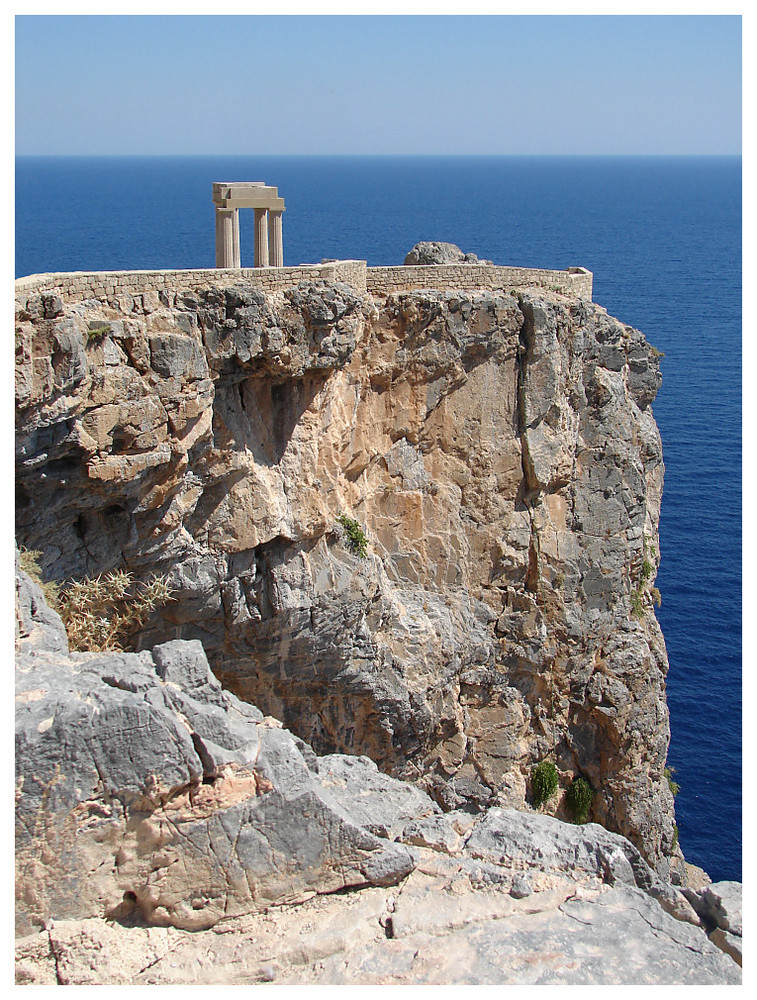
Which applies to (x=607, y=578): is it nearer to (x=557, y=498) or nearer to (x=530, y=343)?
(x=557, y=498)

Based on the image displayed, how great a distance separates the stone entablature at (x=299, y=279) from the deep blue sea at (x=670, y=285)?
19149mm

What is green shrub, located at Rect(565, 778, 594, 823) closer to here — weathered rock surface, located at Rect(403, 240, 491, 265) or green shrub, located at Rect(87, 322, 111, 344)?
weathered rock surface, located at Rect(403, 240, 491, 265)

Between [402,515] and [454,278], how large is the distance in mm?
8155

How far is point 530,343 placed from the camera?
3409cm

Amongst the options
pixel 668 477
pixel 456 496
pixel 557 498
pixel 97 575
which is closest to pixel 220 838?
pixel 97 575

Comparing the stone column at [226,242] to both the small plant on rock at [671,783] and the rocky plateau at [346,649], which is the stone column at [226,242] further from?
the small plant on rock at [671,783]

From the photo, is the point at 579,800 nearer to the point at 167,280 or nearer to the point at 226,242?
the point at 226,242

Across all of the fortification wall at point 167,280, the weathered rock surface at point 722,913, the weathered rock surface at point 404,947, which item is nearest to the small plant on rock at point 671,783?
the fortification wall at point 167,280

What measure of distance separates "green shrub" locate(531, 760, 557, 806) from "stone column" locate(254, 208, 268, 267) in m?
20.4

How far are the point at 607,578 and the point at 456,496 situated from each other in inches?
259

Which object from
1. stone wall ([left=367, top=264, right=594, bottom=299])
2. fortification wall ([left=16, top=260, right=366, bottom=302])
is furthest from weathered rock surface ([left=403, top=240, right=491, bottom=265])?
fortification wall ([left=16, top=260, right=366, bottom=302])

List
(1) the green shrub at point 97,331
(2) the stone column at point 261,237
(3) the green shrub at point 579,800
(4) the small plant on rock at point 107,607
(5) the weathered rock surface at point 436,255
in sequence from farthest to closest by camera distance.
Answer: (3) the green shrub at point 579,800 < (5) the weathered rock surface at point 436,255 < (2) the stone column at point 261,237 < (4) the small plant on rock at point 107,607 < (1) the green shrub at point 97,331

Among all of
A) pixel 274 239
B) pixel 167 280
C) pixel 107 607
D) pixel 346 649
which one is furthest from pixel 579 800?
pixel 167 280

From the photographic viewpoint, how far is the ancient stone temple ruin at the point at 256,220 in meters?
31.4
